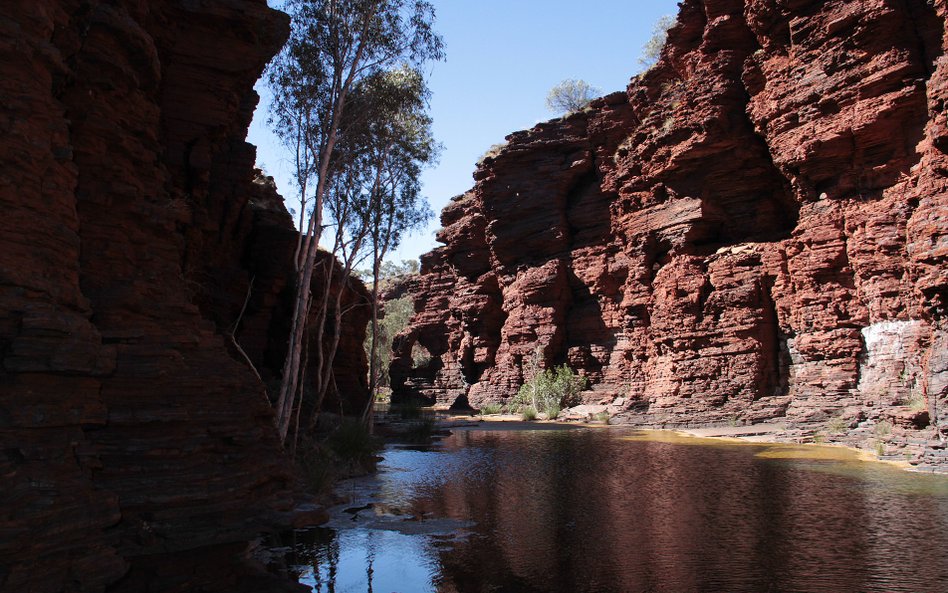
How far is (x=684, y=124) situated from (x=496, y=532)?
2834 cm

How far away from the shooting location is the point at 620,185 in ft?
130

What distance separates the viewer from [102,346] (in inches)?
302

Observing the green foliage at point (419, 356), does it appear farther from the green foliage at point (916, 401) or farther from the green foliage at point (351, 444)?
the green foliage at point (916, 401)

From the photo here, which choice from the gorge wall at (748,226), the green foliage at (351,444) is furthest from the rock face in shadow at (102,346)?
the gorge wall at (748,226)

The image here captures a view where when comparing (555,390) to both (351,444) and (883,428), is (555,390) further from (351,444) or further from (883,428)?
(351,444)

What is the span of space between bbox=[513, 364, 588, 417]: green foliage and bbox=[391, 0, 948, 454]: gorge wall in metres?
1.18

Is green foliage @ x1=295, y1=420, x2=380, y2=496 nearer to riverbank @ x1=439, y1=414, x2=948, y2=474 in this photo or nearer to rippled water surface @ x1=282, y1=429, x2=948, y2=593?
rippled water surface @ x1=282, y1=429, x2=948, y2=593

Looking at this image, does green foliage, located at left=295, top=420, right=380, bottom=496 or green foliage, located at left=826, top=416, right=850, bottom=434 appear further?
green foliage, located at left=826, top=416, right=850, bottom=434

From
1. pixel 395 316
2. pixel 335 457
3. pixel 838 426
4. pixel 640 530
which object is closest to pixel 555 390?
pixel 838 426

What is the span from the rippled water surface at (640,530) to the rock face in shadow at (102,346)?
1.93 m

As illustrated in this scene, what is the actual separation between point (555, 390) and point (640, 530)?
31404 millimetres

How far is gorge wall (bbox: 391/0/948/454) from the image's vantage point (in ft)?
74.2

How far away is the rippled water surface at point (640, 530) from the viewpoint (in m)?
7.41

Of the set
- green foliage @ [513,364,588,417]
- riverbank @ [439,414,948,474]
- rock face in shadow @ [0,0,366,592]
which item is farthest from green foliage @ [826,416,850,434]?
rock face in shadow @ [0,0,366,592]
